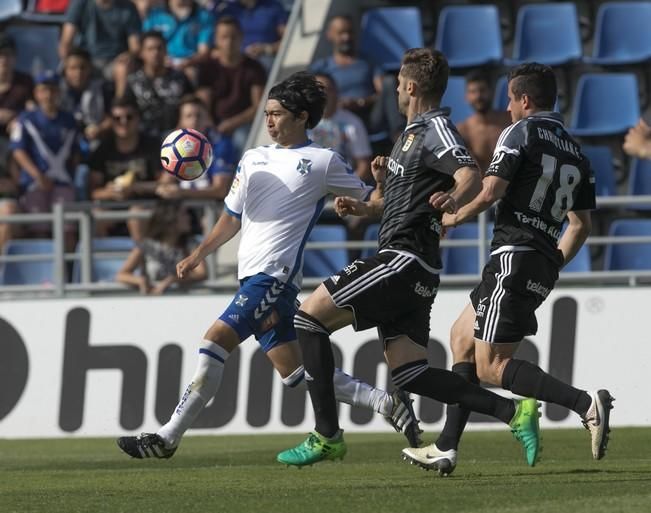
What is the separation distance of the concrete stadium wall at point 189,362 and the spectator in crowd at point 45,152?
1.98 meters

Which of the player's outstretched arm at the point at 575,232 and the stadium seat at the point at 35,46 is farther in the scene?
→ the stadium seat at the point at 35,46

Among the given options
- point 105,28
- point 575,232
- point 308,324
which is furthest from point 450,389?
point 105,28

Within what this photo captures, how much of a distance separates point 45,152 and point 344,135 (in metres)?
3.40

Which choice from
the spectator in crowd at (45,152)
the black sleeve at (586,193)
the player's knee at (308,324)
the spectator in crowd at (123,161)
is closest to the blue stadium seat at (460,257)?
the spectator in crowd at (123,161)

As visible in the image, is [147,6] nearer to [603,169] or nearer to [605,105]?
[605,105]

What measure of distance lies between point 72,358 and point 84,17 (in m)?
5.88

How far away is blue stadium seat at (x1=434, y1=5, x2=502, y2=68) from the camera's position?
17328 millimetres

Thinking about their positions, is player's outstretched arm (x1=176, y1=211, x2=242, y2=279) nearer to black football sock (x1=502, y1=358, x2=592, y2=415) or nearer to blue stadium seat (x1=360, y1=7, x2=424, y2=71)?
black football sock (x1=502, y1=358, x2=592, y2=415)

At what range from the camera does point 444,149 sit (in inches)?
322

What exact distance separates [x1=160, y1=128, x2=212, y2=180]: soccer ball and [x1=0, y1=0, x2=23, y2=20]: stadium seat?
33.8ft

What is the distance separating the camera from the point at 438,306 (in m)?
14.0

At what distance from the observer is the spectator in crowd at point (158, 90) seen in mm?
16734

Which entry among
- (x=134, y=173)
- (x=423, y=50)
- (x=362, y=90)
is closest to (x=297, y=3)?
(x=362, y=90)

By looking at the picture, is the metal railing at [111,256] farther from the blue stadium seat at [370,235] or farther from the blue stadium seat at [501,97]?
the blue stadium seat at [501,97]
